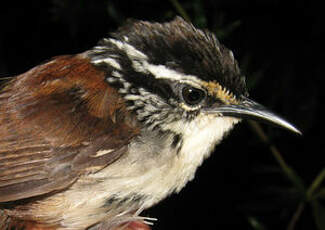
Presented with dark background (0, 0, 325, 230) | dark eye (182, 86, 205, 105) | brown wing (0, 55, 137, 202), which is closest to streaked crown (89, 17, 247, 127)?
dark eye (182, 86, 205, 105)

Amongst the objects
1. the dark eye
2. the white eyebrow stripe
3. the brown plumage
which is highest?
the white eyebrow stripe

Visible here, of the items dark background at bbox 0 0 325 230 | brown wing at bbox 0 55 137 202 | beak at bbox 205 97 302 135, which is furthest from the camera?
dark background at bbox 0 0 325 230

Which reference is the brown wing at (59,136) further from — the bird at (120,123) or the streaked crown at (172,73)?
the streaked crown at (172,73)

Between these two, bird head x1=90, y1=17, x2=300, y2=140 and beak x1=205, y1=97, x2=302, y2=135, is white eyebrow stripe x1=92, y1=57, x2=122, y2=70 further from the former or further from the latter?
beak x1=205, y1=97, x2=302, y2=135

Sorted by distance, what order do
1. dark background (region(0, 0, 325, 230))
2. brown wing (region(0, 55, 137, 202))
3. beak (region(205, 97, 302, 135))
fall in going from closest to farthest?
brown wing (region(0, 55, 137, 202)) → beak (region(205, 97, 302, 135)) → dark background (region(0, 0, 325, 230))

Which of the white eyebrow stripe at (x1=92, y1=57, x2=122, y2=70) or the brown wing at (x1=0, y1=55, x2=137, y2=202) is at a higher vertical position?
the white eyebrow stripe at (x1=92, y1=57, x2=122, y2=70)

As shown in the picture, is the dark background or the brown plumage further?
the dark background
